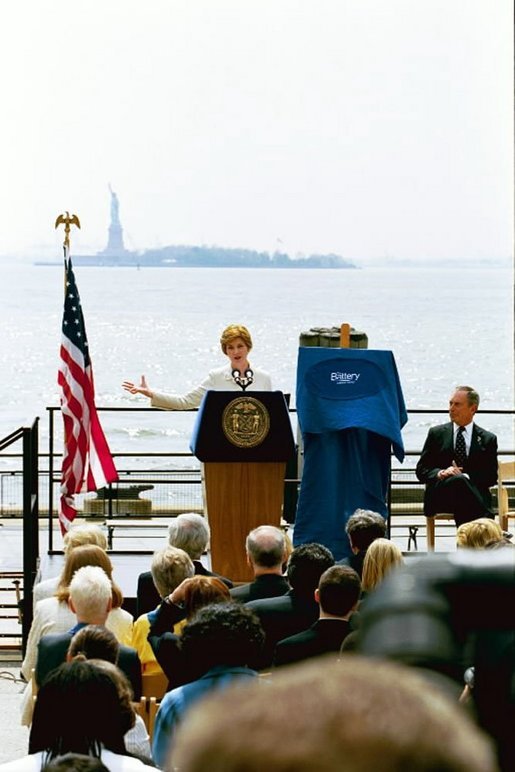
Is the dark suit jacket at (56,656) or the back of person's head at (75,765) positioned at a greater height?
the back of person's head at (75,765)

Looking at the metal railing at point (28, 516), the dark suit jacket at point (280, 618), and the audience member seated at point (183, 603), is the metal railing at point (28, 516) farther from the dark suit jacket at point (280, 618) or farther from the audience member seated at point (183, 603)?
the audience member seated at point (183, 603)

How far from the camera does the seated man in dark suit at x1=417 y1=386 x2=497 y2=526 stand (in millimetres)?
8062

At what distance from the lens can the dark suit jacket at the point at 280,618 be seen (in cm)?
490

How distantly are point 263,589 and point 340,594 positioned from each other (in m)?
0.91

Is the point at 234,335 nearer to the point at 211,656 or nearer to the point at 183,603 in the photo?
the point at 183,603

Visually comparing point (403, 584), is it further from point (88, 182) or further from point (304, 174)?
point (304, 174)

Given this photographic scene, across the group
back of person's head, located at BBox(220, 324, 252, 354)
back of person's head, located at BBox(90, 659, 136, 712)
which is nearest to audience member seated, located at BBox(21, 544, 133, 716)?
back of person's head, located at BBox(90, 659, 136, 712)

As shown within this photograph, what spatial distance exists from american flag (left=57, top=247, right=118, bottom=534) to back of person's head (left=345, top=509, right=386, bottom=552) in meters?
3.15

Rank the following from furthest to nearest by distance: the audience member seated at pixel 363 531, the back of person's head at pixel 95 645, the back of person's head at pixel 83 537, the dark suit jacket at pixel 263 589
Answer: the audience member seated at pixel 363 531
the back of person's head at pixel 83 537
the dark suit jacket at pixel 263 589
the back of person's head at pixel 95 645

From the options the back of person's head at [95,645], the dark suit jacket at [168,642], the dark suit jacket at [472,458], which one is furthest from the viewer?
the dark suit jacket at [472,458]

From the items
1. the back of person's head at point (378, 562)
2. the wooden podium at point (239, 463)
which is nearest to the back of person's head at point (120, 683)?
the back of person's head at point (378, 562)

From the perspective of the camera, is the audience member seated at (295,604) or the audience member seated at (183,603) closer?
the audience member seated at (183,603)

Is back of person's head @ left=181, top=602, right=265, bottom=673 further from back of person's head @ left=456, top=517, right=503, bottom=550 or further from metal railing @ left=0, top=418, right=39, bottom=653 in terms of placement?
metal railing @ left=0, top=418, right=39, bottom=653

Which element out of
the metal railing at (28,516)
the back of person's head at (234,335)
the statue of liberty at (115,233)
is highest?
the statue of liberty at (115,233)
